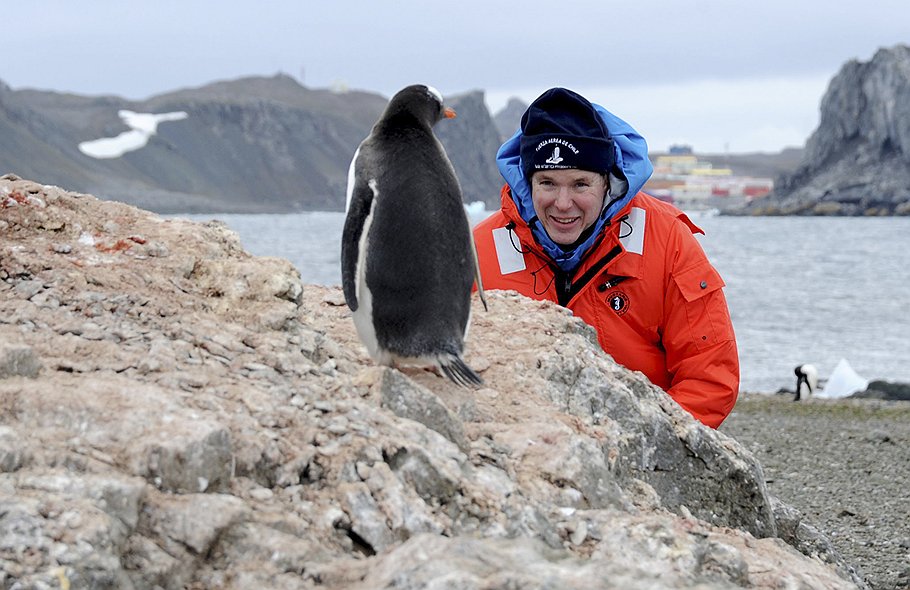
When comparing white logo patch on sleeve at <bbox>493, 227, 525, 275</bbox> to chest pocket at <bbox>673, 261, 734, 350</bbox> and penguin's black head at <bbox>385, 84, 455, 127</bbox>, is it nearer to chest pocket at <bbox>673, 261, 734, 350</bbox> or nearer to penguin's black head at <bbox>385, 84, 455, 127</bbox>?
chest pocket at <bbox>673, 261, 734, 350</bbox>

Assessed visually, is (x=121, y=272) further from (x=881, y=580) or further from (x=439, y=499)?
(x=881, y=580)

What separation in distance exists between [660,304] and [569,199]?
624mm

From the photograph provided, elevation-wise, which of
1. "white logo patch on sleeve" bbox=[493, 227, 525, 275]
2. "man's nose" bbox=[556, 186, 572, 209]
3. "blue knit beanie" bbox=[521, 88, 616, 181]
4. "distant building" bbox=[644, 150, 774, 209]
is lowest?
"distant building" bbox=[644, 150, 774, 209]

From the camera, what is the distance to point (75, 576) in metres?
2.29

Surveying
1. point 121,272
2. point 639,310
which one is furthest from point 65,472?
point 639,310

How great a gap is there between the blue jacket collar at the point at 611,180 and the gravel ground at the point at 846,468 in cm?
225

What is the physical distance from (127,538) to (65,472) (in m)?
0.22

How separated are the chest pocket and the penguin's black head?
56.4 inches

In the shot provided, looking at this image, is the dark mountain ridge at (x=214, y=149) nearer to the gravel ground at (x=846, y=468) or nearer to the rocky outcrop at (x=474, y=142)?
the rocky outcrop at (x=474, y=142)

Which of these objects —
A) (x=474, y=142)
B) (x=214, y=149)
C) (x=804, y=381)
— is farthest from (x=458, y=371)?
(x=474, y=142)

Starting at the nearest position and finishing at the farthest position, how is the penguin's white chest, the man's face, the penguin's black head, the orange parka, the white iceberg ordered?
the penguin's white chest < the penguin's black head < the orange parka < the man's face < the white iceberg

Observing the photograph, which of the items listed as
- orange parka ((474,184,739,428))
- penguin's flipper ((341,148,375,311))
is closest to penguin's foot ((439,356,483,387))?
penguin's flipper ((341,148,375,311))

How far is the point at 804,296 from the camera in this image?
34.5m

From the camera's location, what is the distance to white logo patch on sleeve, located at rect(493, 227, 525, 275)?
537 cm
